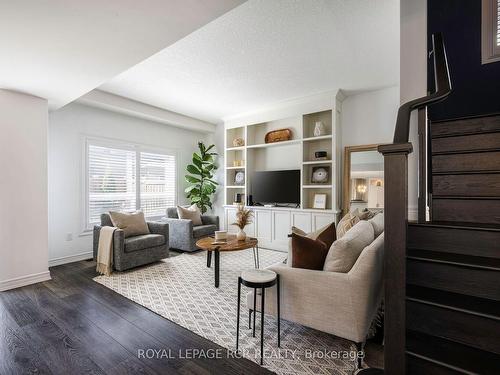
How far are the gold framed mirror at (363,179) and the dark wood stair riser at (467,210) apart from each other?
7.61 feet

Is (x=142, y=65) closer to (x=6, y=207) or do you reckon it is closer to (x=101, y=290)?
(x=6, y=207)

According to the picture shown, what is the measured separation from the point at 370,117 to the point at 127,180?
15.6 feet

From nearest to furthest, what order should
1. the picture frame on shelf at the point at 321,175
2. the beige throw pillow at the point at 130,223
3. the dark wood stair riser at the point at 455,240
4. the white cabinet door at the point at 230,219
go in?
the dark wood stair riser at the point at 455,240 → the beige throw pillow at the point at 130,223 → the picture frame on shelf at the point at 321,175 → the white cabinet door at the point at 230,219

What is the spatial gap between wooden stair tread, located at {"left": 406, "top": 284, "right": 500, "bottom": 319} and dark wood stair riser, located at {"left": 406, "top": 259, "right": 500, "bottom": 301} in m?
0.03

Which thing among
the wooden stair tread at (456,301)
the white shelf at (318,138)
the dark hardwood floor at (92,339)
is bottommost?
the dark hardwood floor at (92,339)

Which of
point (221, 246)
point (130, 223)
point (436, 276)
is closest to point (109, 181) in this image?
point (130, 223)

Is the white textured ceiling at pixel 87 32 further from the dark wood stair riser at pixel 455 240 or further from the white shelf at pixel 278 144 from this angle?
the white shelf at pixel 278 144

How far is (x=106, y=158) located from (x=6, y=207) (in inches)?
71.6

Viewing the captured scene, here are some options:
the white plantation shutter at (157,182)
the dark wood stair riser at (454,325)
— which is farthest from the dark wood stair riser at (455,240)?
the white plantation shutter at (157,182)

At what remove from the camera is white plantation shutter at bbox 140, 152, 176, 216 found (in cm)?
538

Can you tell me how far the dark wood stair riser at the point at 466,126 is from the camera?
6.57 ft

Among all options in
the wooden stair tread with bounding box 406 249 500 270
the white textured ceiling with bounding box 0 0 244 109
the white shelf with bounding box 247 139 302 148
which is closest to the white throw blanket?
the white textured ceiling with bounding box 0 0 244 109

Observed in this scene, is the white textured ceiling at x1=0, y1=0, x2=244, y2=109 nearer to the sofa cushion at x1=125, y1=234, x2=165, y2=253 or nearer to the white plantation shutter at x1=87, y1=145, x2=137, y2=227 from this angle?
the white plantation shutter at x1=87, y1=145, x2=137, y2=227

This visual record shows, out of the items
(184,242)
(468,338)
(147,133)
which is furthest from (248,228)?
(468,338)
